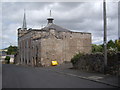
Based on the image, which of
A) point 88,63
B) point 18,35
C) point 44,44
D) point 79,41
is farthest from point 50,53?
point 18,35

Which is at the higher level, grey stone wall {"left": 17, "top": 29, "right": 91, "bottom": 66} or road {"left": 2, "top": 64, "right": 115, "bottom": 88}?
grey stone wall {"left": 17, "top": 29, "right": 91, "bottom": 66}

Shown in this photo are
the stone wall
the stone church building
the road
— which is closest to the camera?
the road

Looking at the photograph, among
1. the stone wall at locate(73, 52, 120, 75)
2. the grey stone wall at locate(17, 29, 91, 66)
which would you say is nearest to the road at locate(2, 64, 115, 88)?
the stone wall at locate(73, 52, 120, 75)

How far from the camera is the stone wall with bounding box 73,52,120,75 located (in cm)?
1495

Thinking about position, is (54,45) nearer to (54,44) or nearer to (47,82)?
(54,44)

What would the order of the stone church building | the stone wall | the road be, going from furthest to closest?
the stone church building < the stone wall < the road

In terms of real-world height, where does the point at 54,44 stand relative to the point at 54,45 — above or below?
above

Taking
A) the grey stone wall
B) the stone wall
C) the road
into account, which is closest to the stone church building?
the grey stone wall

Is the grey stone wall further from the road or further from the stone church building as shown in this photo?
the road

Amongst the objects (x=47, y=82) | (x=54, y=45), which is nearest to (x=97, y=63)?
(x=47, y=82)

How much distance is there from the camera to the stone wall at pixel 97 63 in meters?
14.9

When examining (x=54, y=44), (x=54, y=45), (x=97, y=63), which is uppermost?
(x=54, y=44)

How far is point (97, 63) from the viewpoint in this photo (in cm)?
1775

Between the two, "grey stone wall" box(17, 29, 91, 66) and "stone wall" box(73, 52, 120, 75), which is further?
"grey stone wall" box(17, 29, 91, 66)
